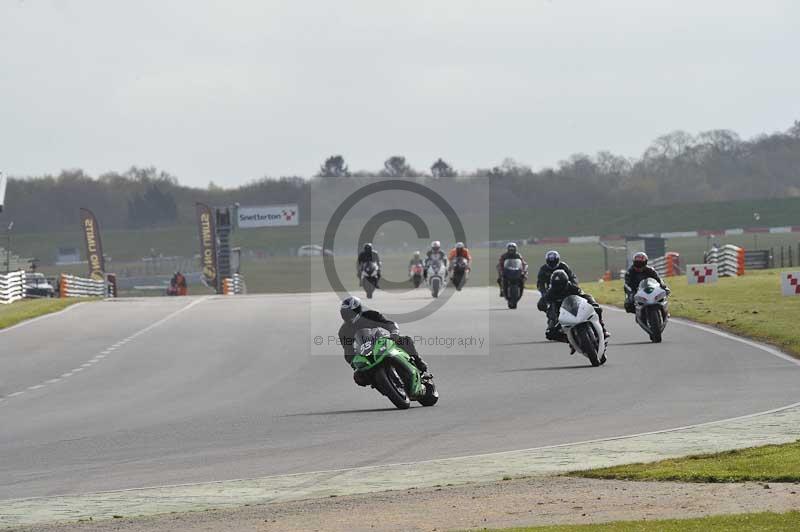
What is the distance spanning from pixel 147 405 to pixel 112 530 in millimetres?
8915

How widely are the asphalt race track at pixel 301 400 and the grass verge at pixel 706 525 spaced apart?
3.75m

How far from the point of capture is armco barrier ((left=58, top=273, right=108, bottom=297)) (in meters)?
60.0

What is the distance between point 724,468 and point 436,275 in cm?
3074

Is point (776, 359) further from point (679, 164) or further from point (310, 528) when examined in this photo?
point (679, 164)

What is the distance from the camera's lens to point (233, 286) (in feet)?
233

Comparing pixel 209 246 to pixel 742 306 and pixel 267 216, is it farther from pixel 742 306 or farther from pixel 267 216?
pixel 742 306

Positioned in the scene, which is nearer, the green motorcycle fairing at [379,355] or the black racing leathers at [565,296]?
the green motorcycle fairing at [379,355]

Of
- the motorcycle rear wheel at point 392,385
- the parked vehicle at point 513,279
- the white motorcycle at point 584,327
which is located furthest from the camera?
the parked vehicle at point 513,279

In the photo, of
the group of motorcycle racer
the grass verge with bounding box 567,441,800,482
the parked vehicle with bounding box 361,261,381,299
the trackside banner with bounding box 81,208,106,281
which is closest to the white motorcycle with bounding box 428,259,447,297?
the group of motorcycle racer

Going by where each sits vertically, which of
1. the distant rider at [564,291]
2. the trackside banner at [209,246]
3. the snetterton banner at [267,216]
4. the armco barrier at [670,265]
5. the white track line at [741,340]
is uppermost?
the snetterton banner at [267,216]

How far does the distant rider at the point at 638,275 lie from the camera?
24.1m

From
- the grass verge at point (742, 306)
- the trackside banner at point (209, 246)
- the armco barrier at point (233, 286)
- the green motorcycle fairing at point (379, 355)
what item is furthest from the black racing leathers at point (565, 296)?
the trackside banner at point (209, 246)

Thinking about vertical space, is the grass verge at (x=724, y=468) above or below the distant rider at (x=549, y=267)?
below

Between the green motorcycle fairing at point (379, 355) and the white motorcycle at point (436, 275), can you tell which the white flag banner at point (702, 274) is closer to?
the white motorcycle at point (436, 275)
